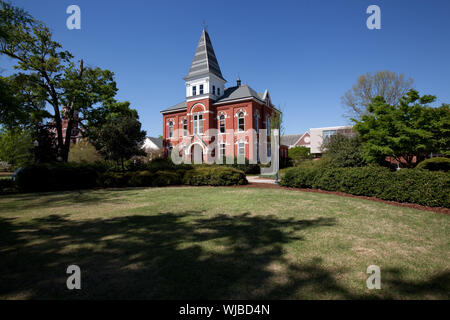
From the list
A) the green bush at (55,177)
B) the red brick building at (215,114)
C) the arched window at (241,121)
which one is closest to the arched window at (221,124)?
the red brick building at (215,114)

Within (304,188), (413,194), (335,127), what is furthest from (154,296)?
(335,127)

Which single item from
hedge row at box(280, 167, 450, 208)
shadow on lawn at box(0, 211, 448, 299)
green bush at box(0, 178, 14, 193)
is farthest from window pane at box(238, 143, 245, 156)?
shadow on lawn at box(0, 211, 448, 299)

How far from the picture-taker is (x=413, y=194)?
24.6ft

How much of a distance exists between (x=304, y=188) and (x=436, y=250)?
746 centimetres

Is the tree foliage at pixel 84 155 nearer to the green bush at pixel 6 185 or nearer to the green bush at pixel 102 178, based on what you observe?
the green bush at pixel 6 185

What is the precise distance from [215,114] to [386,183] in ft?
75.6

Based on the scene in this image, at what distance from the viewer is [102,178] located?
13797mm

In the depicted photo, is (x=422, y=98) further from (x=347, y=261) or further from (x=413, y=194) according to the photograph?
(x=347, y=261)

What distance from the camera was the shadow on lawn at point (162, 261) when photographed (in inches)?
104

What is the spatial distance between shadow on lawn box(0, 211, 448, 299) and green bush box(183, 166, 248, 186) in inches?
286

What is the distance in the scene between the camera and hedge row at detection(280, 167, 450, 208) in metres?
7.08

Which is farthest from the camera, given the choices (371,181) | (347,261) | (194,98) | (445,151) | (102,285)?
(194,98)

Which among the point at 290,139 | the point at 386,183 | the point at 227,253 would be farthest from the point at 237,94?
the point at 290,139

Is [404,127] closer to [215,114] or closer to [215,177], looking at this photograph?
[215,177]
